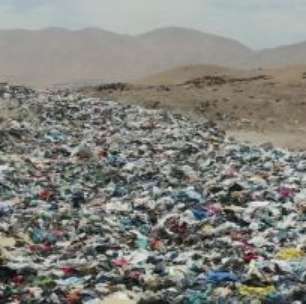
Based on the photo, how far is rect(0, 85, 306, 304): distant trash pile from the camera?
7.66 metres

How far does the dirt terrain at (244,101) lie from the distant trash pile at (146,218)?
4446 mm

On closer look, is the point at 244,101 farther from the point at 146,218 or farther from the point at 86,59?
the point at 86,59

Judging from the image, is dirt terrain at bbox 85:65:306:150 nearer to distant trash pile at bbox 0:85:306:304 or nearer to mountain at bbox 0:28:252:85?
distant trash pile at bbox 0:85:306:304

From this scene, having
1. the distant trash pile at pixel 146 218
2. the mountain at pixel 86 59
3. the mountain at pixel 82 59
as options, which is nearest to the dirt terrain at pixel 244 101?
the distant trash pile at pixel 146 218

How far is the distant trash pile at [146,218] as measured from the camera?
7.66 meters

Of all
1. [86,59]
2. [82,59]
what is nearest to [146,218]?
[86,59]

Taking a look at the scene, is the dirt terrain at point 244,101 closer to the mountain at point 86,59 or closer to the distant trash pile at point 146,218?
the distant trash pile at point 146,218

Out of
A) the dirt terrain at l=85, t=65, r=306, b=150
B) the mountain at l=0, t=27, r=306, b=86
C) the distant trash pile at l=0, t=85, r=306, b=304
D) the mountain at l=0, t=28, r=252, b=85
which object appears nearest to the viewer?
the distant trash pile at l=0, t=85, r=306, b=304

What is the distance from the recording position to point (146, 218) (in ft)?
36.8

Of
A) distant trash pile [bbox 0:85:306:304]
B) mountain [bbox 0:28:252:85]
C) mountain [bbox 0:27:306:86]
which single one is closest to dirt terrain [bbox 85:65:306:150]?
distant trash pile [bbox 0:85:306:304]

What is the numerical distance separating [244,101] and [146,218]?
58.3ft

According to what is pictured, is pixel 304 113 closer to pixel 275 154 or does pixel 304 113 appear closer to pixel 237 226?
pixel 275 154

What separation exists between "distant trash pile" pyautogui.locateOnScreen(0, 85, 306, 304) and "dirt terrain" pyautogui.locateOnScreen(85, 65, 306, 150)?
175 inches

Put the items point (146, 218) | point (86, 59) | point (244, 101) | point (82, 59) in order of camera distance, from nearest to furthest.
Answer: point (146, 218), point (244, 101), point (86, 59), point (82, 59)
